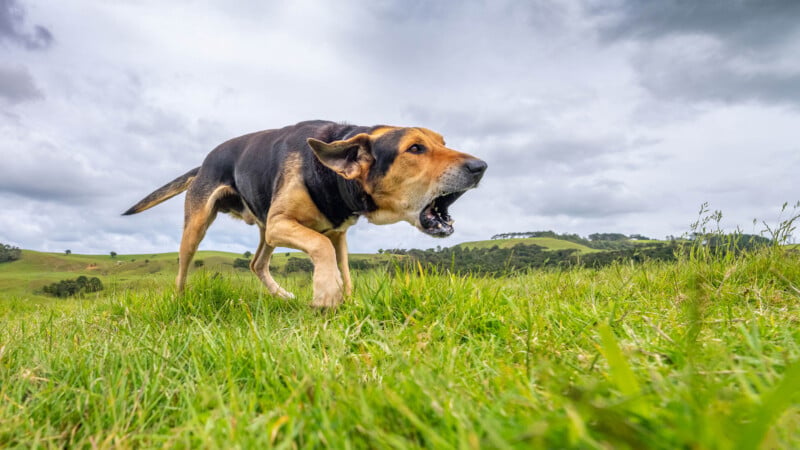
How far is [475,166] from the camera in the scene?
4277 millimetres

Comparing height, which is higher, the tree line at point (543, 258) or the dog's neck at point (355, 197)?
the dog's neck at point (355, 197)

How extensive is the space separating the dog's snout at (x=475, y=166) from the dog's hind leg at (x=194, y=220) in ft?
11.2

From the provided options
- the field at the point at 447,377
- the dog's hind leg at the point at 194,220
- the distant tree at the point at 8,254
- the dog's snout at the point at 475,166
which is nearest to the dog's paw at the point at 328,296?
the field at the point at 447,377

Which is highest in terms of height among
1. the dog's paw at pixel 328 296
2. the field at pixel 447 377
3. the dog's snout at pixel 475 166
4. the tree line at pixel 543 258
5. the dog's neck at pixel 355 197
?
the dog's snout at pixel 475 166

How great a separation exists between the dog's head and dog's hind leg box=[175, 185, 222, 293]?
2427 mm

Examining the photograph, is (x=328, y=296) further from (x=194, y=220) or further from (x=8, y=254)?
(x=8, y=254)

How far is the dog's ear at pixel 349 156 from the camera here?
4387 millimetres

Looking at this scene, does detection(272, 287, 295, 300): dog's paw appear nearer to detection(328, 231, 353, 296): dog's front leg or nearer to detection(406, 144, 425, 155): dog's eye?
detection(328, 231, 353, 296): dog's front leg

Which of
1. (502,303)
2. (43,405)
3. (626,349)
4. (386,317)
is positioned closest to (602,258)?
(502,303)

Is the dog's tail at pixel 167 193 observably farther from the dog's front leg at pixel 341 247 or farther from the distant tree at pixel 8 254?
the distant tree at pixel 8 254

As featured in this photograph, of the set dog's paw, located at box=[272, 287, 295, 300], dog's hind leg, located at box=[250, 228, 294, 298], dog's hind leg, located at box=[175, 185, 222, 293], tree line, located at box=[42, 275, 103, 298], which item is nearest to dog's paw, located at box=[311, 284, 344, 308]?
dog's paw, located at box=[272, 287, 295, 300]

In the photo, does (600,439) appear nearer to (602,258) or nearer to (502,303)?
(502,303)

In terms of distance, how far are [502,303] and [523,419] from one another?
2221 mm

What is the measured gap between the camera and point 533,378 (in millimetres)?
1851
